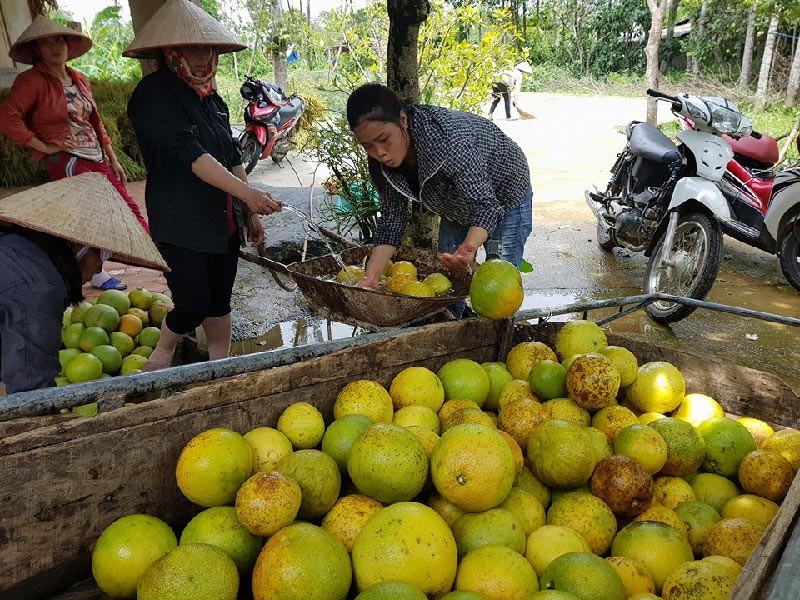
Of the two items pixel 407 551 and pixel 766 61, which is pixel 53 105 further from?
pixel 766 61

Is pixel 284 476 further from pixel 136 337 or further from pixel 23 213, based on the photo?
pixel 136 337

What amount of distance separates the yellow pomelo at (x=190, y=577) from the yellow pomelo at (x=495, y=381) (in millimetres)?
1125

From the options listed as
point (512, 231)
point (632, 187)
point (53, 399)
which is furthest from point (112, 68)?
point (53, 399)

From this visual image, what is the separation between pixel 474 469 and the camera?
1.49 m

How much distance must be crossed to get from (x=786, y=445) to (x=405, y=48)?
3.04 m

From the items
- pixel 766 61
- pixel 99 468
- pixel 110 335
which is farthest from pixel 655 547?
pixel 766 61

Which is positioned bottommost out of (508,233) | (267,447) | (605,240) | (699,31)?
(605,240)

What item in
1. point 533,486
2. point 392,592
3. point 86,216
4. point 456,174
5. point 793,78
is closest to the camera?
point 392,592

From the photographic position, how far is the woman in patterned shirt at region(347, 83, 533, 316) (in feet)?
8.23

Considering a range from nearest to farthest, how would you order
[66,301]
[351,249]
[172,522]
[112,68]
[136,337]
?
1. [172,522]
2. [66,301]
3. [351,249]
4. [136,337]
5. [112,68]

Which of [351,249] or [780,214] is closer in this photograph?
[351,249]

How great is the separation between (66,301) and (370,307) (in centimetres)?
114

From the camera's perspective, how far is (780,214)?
4980 millimetres

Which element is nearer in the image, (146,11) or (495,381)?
(495,381)
